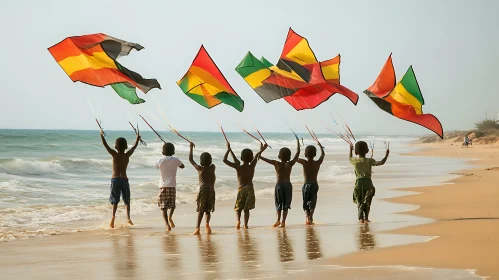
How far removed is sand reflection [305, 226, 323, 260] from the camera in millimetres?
8125

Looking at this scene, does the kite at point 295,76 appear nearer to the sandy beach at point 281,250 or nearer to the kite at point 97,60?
the kite at point 97,60

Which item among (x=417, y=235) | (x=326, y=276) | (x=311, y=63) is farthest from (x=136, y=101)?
A: (x=326, y=276)

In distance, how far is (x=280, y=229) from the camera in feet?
35.4

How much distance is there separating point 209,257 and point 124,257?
110 centimetres

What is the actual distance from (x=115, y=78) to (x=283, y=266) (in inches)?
219

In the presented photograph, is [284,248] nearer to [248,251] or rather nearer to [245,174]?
[248,251]

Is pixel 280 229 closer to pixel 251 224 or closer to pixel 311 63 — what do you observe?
pixel 251 224

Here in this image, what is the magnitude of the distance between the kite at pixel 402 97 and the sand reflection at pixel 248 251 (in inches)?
163

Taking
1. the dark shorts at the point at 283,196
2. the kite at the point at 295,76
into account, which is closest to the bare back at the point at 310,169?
the dark shorts at the point at 283,196

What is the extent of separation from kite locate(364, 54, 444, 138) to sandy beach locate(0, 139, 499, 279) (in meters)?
1.86

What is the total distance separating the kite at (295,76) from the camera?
43.5 ft

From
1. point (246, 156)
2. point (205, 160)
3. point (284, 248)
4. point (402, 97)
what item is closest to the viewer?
point (284, 248)

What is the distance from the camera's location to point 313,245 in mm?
8914

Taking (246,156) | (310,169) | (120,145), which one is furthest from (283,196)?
(120,145)
